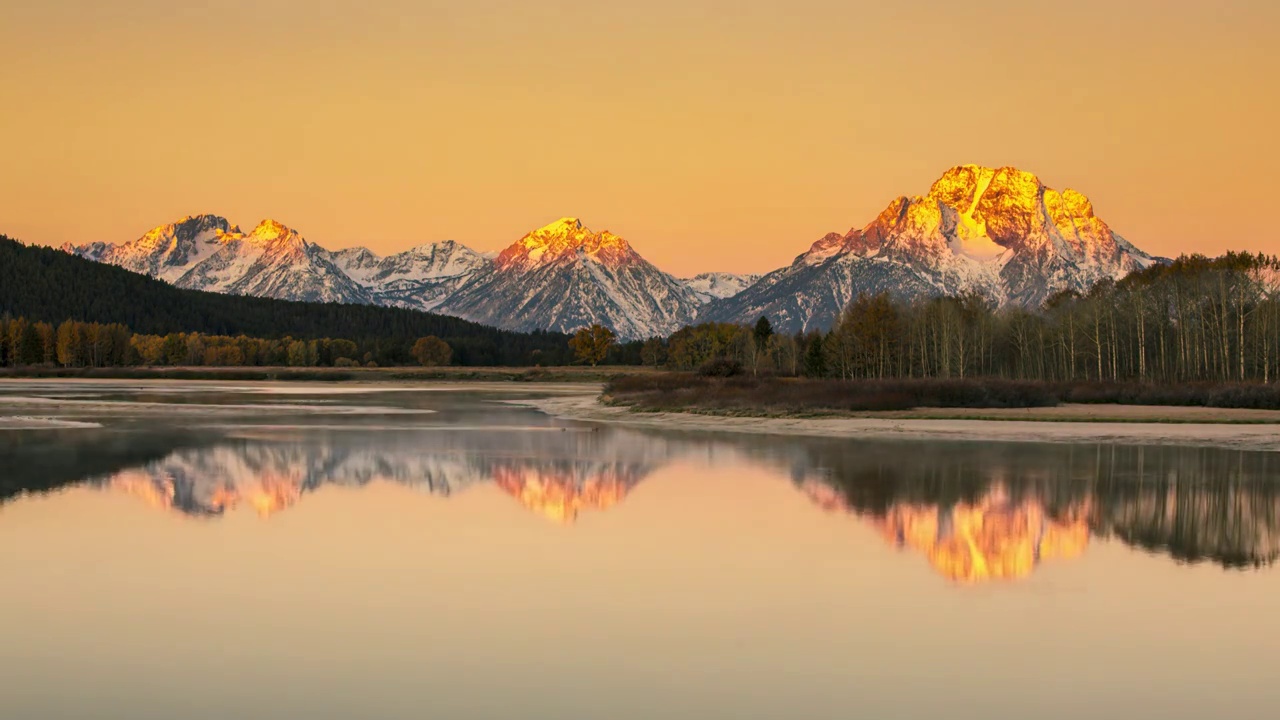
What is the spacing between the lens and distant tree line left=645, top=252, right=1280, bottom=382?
297 feet

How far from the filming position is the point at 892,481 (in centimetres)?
3117

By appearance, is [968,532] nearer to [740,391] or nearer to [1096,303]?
[740,391]

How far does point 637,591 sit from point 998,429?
1396 inches

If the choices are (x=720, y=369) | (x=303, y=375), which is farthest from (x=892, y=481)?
(x=303, y=375)

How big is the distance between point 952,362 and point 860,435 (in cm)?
7190

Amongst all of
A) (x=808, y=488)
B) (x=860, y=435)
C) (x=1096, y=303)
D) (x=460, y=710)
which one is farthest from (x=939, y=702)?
(x=1096, y=303)

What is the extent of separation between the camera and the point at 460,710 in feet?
38.0

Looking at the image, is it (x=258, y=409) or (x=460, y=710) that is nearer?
(x=460, y=710)

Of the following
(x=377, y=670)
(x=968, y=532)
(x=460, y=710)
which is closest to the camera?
(x=460, y=710)

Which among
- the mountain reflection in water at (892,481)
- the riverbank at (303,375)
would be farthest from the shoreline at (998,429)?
the riverbank at (303,375)

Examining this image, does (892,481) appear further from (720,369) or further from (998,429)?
(720,369)

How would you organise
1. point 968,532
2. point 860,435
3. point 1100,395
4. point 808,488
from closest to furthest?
point 968,532
point 808,488
point 860,435
point 1100,395

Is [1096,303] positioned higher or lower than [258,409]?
higher

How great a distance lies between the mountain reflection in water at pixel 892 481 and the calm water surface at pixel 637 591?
0.60 feet
